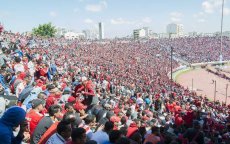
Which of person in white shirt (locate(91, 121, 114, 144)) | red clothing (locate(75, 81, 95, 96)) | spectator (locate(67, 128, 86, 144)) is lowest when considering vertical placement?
person in white shirt (locate(91, 121, 114, 144))

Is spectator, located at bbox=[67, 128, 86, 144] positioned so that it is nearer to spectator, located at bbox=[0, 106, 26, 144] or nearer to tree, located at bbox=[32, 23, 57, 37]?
spectator, located at bbox=[0, 106, 26, 144]

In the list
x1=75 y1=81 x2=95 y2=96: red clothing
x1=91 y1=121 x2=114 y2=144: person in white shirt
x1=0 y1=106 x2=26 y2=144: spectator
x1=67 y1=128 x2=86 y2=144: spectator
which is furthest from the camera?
x1=75 y1=81 x2=95 y2=96: red clothing

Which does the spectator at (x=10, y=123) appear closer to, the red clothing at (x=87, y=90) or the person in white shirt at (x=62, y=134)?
the person in white shirt at (x=62, y=134)

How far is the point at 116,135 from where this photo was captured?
541cm

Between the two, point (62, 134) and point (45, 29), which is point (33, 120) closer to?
point (62, 134)

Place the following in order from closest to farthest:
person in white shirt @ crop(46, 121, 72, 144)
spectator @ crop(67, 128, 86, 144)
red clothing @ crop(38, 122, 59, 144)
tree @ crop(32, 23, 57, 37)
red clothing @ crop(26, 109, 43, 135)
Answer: spectator @ crop(67, 128, 86, 144), person in white shirt @ crop(46, 121, 72, 144), red clothing @ crop(38, 122, 59, 144), red clothing @ crop(26, 109, 43, 135), tree @ crop(32, 23, 57, 37)

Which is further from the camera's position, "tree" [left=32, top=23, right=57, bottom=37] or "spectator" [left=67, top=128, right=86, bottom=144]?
"tree" [left=32, top=23, right=57, bottom=37]

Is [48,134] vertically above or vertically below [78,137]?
below

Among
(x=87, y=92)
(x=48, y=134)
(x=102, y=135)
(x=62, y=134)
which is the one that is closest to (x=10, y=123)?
(x=62, y=134)

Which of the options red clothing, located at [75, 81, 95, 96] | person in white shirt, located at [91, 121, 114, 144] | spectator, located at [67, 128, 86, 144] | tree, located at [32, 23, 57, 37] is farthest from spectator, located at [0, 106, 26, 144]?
tree, located at [32, 23, 57, 37]

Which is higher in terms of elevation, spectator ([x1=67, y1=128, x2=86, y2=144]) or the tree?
the tree

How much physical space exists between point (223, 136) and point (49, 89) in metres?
6.18

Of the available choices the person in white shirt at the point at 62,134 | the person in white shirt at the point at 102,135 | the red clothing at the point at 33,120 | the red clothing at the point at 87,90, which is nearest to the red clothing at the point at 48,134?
the person in white shirt at the point at 62,134

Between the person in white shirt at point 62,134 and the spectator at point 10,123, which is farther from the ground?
the spectator at point 10,123
